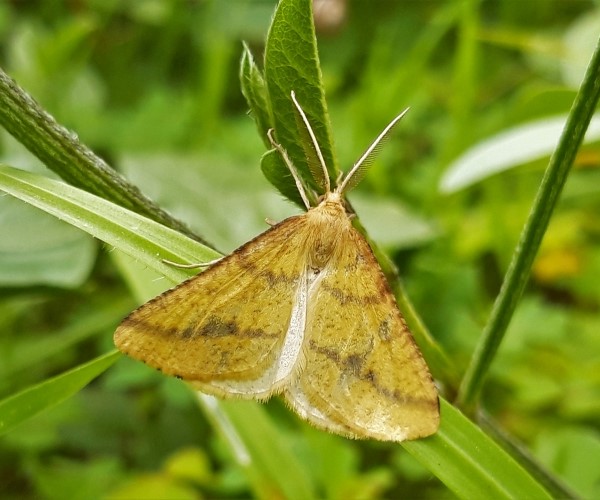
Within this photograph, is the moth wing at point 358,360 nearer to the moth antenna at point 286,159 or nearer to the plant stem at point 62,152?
the moth antenna at point 286,159

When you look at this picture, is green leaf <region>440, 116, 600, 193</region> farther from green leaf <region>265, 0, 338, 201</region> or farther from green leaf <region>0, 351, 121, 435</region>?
green leaf <region>0, 351, 121, 435</region>

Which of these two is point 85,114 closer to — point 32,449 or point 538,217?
point 32,449

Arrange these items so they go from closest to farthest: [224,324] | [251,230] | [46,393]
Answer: [46,393], [224,324], [251,230]

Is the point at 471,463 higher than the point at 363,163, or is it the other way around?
the point at 363,163

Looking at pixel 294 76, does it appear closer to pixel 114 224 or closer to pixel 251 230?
pixel 114 224

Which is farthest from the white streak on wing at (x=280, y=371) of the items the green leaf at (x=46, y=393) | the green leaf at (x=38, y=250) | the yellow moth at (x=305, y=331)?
the green leaf at (x=38, y=250)

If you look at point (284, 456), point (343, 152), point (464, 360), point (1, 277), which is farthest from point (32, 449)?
point (343, 152)

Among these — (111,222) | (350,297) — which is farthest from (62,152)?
(350,297)
